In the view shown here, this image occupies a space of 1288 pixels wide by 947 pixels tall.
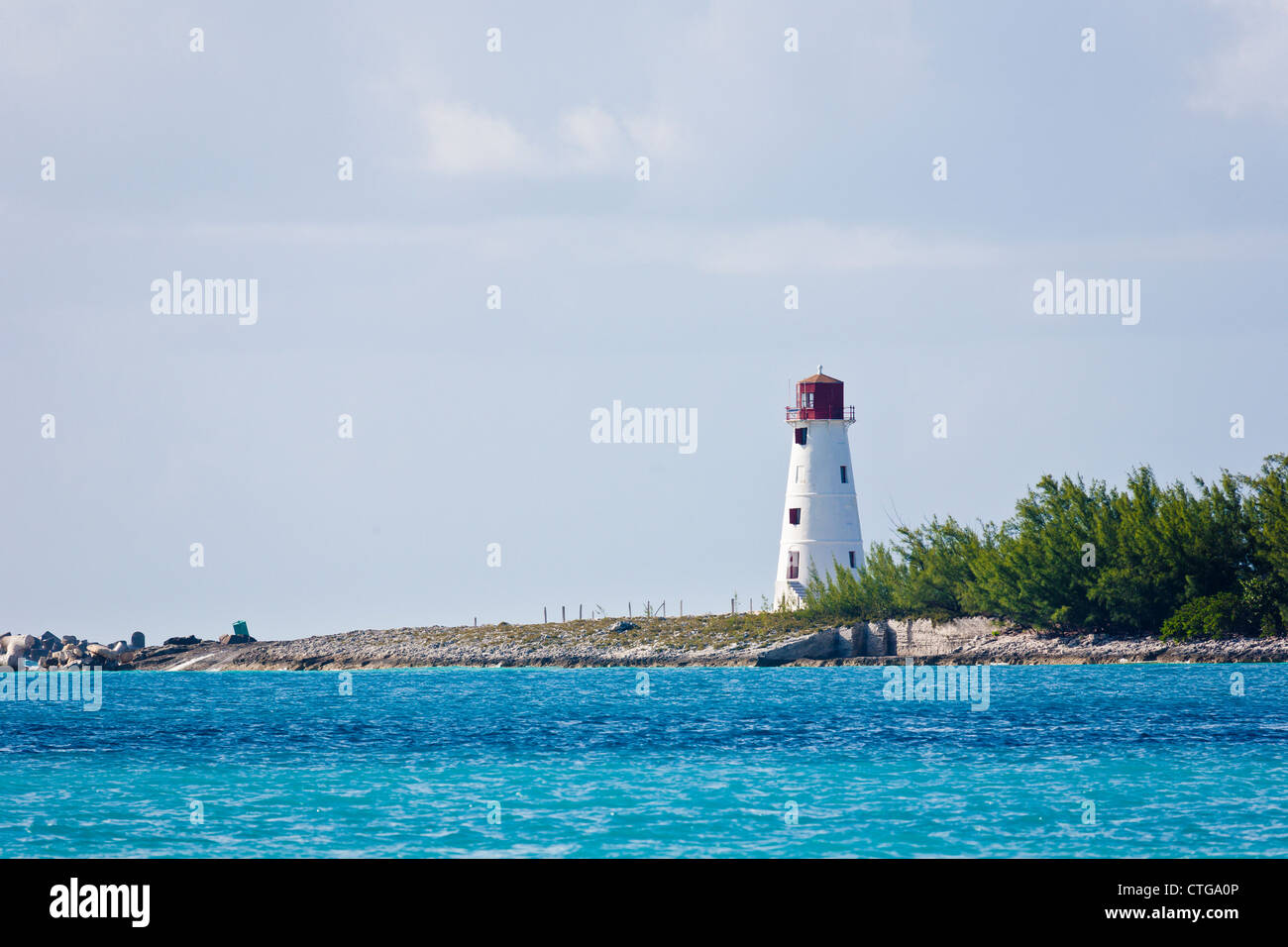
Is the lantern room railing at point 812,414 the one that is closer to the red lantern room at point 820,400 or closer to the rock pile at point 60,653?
the red lantern room at point 820,400

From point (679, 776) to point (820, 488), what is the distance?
50.5m

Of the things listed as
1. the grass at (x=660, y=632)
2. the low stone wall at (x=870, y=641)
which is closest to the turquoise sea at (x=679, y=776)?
the low stone wall at (x=870, y=641)

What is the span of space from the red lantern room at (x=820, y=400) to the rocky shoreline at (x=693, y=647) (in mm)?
12517

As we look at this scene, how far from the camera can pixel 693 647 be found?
9069 centimetres

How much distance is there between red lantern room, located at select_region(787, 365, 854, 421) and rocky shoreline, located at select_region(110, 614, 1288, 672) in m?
12.5

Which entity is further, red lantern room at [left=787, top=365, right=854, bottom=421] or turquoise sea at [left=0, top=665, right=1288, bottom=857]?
red lantern room at [left=787, top=365, right=854, bottom=421]

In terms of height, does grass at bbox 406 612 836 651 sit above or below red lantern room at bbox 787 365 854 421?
below

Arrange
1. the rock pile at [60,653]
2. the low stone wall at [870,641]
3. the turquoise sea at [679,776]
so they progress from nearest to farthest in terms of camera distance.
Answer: the turquoise sea at [679,776], the low stone wall at [870,641], the rock pile at [60,653]

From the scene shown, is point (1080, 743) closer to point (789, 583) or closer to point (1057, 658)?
point (1057, 658)

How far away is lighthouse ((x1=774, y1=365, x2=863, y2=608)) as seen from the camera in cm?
8281

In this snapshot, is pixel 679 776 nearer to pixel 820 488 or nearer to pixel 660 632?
pixel 820 488

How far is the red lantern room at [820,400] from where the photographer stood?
83.1 meters

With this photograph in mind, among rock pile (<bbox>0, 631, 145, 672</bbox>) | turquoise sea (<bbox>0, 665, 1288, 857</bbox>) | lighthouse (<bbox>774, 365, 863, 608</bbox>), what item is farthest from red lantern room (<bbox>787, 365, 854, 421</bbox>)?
rock pile (<bbox>0, 631, 145, 672</bbox>)

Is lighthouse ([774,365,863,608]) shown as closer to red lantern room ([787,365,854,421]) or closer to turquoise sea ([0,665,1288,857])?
red lantern room ([787,365,854,421])
